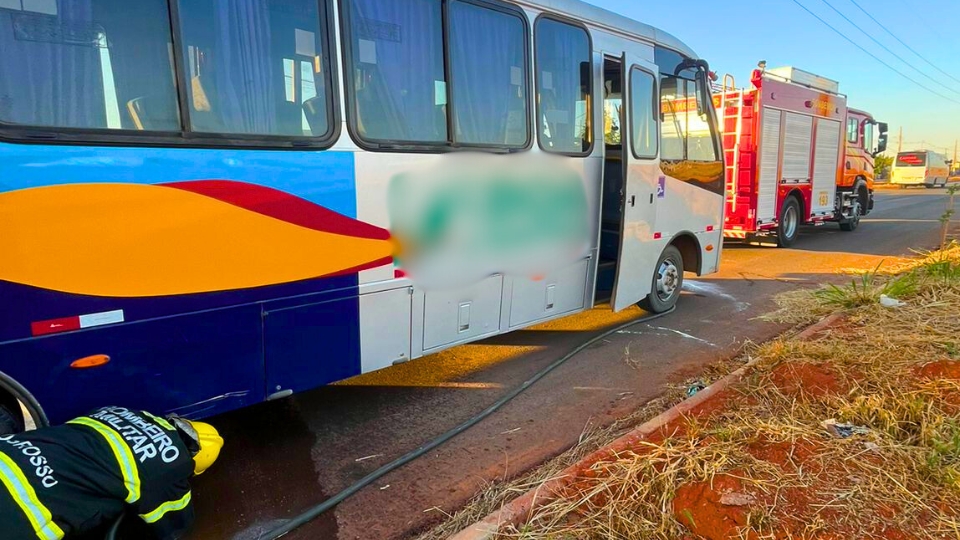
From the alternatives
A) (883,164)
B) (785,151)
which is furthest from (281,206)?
(883,164)

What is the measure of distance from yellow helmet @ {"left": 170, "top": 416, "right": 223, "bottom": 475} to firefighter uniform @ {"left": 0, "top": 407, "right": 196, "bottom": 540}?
0.06 m

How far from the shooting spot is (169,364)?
3080 mm

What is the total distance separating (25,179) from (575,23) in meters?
4.18

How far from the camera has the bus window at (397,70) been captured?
12.0 ft

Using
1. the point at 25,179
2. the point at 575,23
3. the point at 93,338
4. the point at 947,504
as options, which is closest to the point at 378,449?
the point at 93,338

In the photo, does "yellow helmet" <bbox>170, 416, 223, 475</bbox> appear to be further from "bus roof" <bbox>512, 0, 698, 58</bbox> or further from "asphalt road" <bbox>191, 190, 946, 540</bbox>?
"bus roof" <bbox>512, 0, 698, 58</bbox>

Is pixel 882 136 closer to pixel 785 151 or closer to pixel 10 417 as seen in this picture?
pixel 785 151

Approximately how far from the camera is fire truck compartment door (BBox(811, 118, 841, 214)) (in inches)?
514

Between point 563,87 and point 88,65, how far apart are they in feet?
11.6

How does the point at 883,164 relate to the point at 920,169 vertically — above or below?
above

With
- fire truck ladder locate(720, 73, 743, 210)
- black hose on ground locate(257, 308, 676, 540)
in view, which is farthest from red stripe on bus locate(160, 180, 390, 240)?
fire truck ladder locate(720, 73, 743, 210)

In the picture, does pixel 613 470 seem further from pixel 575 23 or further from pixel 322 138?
pixel 575 23

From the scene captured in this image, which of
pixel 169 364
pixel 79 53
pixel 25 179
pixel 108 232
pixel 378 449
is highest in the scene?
pixel 79 53

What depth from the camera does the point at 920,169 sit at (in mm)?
39875
